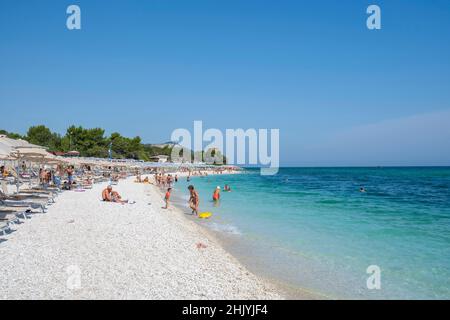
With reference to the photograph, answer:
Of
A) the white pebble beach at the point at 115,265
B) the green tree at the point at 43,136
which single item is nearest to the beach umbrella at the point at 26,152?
the white pebble beach at the point at 115,265

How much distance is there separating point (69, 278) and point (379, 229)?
34.5 ft

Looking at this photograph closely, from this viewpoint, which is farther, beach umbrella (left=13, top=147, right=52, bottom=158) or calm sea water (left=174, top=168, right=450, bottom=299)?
beach umbrella (left=13, top=147, right=52, bottom=158)

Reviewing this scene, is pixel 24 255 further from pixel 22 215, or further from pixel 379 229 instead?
pixel 379 229

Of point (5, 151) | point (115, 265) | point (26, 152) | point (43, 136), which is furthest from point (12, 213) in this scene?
point (43, 136)

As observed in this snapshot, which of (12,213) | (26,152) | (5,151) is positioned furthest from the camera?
(26,152)

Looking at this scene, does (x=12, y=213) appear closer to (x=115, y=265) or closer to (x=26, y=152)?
(x=26, y=152)

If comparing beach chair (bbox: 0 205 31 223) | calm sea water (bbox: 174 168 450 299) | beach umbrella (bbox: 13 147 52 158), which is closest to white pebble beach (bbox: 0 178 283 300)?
beach chair (bbox: 0 205 31 223)

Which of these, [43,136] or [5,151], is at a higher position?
[43,136]

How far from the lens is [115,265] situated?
228 inches

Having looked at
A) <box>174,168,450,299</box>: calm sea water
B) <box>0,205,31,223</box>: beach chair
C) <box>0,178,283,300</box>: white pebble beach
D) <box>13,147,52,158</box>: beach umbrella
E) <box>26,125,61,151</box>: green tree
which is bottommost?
<box>174,168,450,299</box>: calm sea water

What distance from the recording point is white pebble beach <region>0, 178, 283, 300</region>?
4691 millimetres

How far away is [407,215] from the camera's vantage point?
15.2 m

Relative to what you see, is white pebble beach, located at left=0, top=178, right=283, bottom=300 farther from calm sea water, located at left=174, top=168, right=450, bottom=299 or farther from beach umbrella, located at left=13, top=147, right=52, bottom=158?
beach umbrella, located at left=13, top=147, right=52, bottom=158
